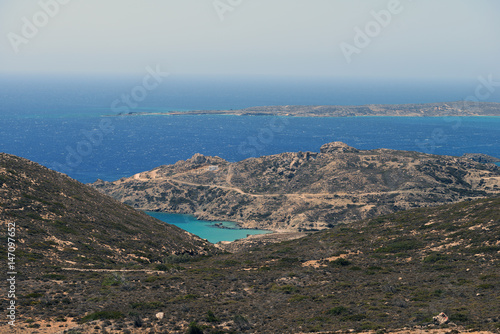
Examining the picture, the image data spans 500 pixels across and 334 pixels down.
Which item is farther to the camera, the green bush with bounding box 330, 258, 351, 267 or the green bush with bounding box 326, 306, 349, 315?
the green bush with bounding box 330, 258, 351, 267

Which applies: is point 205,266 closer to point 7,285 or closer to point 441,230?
point 7,285

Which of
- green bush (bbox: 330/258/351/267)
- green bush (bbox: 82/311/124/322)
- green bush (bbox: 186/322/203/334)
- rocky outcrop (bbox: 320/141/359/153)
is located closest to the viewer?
green bush (bbox: 186/322/203/334)

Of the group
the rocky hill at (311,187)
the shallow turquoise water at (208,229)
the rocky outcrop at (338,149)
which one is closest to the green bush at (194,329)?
the shallow turquoise water at (208,229)

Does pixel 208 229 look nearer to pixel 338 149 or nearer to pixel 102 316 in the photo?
pixel 338 149

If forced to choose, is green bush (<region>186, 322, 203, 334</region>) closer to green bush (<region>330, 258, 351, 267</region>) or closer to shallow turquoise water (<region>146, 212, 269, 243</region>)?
green bush (<region>330, 258, 351, 267</region>)

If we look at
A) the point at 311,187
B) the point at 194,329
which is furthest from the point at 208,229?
the point at 194,329

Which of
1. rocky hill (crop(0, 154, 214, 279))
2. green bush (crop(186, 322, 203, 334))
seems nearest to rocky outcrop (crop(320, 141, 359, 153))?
rocky hill (crop(0, 154, 214, 279))

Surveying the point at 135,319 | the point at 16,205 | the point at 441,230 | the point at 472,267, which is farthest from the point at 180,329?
the point at 441,230
